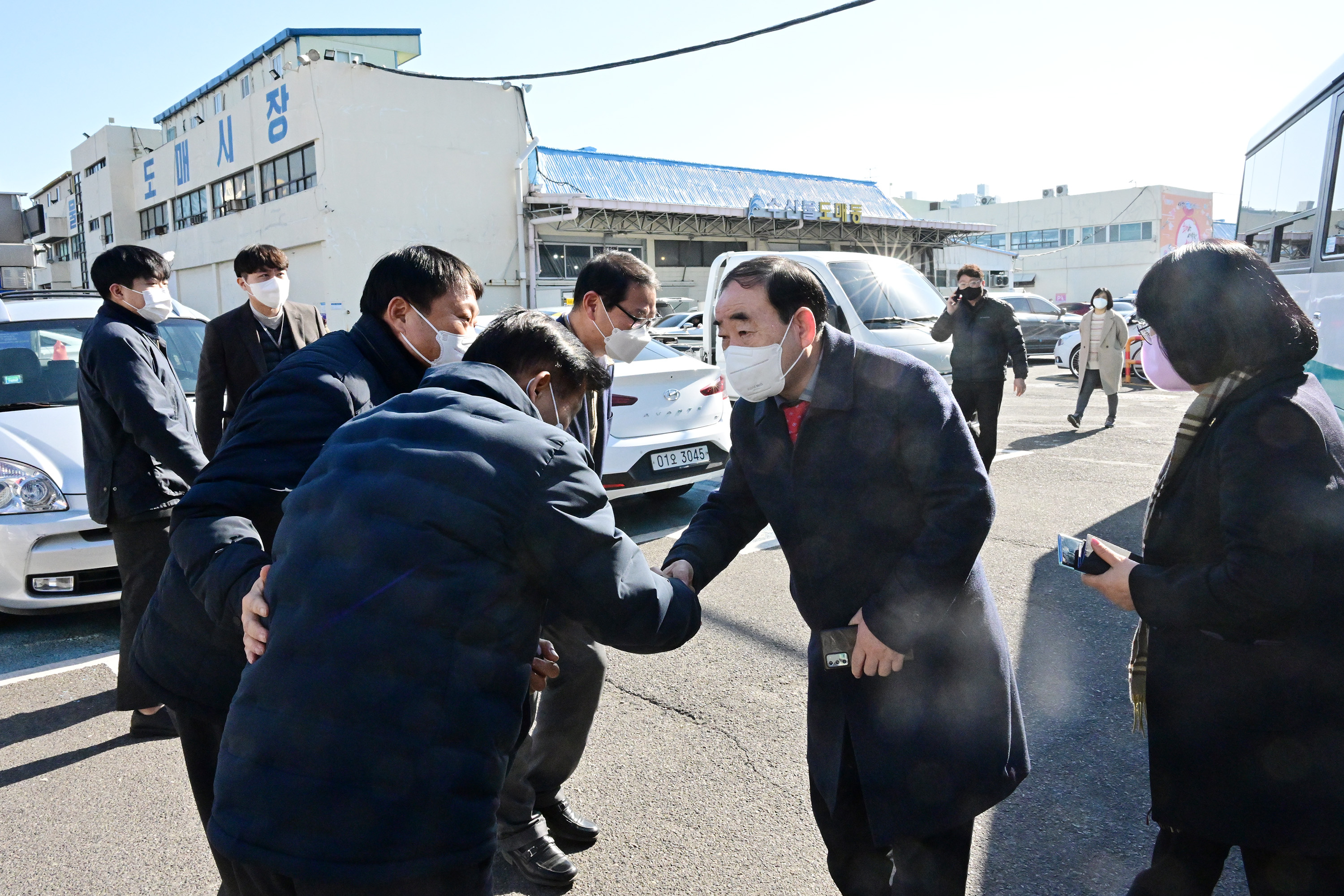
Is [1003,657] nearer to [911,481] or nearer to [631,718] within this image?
[911,481]

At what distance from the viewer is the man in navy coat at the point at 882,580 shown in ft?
6.57

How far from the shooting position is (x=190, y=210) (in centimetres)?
3241

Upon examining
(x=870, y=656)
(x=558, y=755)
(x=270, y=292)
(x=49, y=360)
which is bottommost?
(x=558, y=755)

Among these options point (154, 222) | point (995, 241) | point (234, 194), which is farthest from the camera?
point (995, 241)

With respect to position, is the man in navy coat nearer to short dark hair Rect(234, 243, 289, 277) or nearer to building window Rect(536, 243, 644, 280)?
short dark hair Rect(234, 243, 289, 277)

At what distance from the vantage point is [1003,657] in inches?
82.6

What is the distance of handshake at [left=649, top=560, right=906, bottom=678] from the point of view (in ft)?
6.54

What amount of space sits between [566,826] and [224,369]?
304 cm

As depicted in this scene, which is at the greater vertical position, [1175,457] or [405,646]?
[1175,457]

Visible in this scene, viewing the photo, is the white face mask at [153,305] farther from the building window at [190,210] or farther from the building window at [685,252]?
the building window at [190,210]

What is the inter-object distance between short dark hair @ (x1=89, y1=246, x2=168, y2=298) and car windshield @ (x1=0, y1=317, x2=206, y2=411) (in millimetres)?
1609

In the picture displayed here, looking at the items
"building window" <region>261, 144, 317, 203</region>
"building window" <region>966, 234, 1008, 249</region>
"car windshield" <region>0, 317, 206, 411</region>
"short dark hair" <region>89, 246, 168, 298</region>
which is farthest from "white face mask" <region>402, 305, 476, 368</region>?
"building window" <region>966, 234, 1008, 249</region>

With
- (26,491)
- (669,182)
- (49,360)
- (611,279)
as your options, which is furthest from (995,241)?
(26,491)

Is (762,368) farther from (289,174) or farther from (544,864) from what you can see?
Answer: (289,174)
